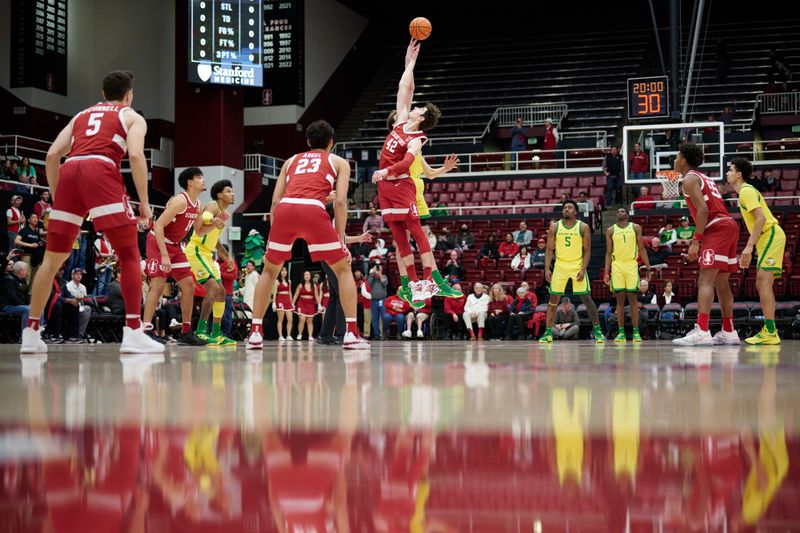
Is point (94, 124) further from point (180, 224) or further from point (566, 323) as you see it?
point (566, 323)

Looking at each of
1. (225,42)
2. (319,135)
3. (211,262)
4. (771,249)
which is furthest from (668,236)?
(319,135)

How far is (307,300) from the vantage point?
61.1ft

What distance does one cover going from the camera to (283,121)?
30.5 metres

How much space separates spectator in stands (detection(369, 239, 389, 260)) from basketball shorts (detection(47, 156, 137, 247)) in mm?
14350

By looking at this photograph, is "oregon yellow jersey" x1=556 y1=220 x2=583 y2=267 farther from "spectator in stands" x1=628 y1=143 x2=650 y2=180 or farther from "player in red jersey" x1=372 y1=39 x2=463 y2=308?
"spectator in stands" x1=628 y1=143 x2=650 y2=180

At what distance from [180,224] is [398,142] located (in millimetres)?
2154

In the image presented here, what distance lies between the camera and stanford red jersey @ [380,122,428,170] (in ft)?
28.7

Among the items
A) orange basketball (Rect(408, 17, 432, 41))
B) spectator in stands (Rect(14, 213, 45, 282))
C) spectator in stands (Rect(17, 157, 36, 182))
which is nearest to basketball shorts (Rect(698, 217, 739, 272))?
orange basketball (Rect(408, 17, 432, 41))

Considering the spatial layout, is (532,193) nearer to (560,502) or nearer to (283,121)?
(283,121)

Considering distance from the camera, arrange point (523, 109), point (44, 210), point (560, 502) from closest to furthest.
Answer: point (560, 502) → point (44, 210) → point (523, 109)

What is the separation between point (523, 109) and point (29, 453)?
30.5 meters

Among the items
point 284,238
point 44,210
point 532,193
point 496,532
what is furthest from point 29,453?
point 532,193

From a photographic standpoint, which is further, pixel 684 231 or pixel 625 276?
pixel 684 231

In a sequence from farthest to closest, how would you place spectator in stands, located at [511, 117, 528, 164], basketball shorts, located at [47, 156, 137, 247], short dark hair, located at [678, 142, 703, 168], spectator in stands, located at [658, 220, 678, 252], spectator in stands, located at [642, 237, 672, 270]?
spectator in stands, located at [511, 117, 528, 164], spectator in stands, located at [658, 220, 678, 252], spectator in stands, located at [642, 237, 672, 270], short dark hair, located at [678, 142, 703, 168], basketball shorts, located at [47, 156, 137, 247]
